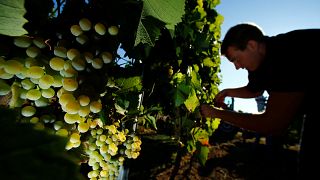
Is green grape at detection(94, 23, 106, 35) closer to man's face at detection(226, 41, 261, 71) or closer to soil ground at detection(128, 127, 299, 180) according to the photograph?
man's face at detection(226, 41, 261, 71)

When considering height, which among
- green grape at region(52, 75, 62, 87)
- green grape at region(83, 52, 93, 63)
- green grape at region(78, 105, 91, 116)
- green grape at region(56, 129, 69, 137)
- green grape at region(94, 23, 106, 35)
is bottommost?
green grape at region(56, 129, 69, 137)

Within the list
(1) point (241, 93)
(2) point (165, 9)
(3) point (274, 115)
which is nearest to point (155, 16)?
(2) point (165, 9)

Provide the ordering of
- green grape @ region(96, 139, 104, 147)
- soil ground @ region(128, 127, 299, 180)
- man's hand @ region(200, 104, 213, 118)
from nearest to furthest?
green grape @ region(96, 139, 104, 147) < man's hand @ region(200, 104, 213, 118) < soil ground @ region(128, 127, 299, 180)

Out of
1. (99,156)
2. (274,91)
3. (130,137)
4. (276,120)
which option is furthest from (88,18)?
(276,120)

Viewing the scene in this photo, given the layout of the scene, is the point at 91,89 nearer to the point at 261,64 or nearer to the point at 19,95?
the point at 19,95

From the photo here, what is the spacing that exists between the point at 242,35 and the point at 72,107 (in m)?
1.45

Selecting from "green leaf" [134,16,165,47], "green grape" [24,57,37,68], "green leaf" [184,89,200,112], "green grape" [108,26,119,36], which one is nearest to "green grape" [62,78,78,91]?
"green grape" [24,57,37,68]

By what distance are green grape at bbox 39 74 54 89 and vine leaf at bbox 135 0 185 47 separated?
0.40 metres

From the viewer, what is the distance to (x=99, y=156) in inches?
52.3

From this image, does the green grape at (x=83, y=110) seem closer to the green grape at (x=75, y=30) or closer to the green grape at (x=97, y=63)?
the green grape at (x=97, y=63)

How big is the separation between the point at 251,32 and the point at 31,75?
1527 millimetres

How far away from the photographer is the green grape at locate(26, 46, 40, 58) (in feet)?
2.63

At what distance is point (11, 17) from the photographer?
663 mm

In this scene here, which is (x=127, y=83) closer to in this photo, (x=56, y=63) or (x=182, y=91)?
(x=56, y=63)
